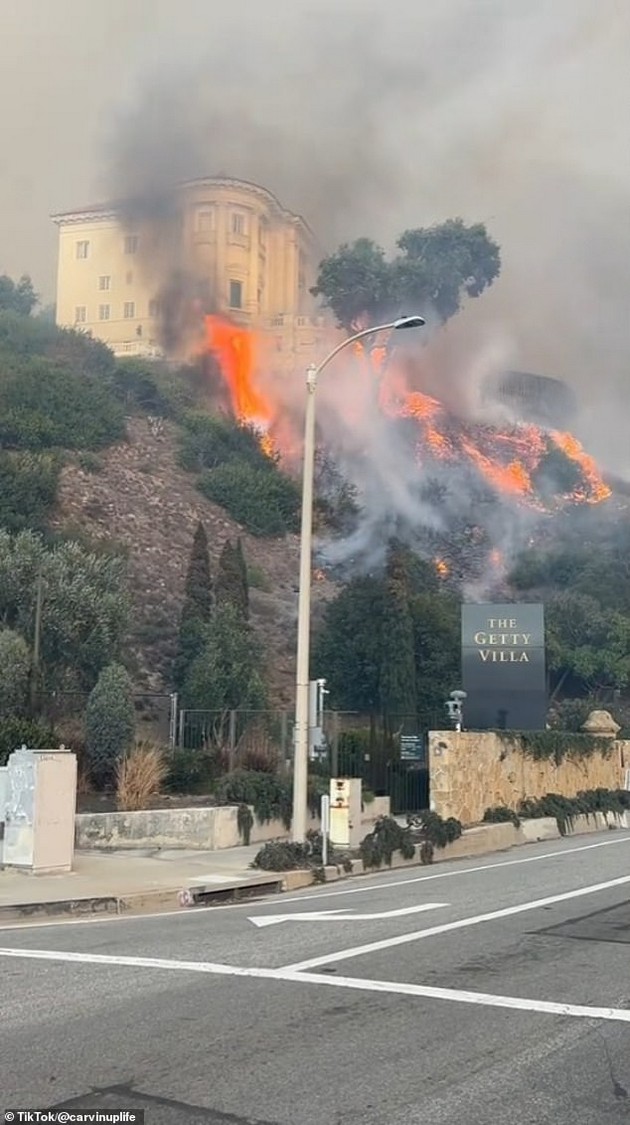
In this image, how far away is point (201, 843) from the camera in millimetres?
18344

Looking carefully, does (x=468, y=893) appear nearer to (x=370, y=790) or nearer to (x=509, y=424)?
(x=370, y=790)

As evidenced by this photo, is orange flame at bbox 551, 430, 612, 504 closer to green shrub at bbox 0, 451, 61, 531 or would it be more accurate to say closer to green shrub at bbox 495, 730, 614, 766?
green shrub at bbox 0, 451, 61, 531

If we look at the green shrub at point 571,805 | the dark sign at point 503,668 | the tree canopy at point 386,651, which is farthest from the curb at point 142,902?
the tree canopy at point 386,651

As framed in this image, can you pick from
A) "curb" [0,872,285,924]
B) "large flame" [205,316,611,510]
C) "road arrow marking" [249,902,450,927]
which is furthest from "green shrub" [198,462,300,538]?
"road arrow marking" [249,902,450,927]

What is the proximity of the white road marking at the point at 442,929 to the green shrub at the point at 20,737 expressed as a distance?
10078mm

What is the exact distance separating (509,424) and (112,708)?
405 ft

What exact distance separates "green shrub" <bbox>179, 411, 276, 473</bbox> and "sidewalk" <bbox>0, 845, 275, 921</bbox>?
5846cm

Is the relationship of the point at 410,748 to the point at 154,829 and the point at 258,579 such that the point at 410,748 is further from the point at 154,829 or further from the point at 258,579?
the point at 258,579

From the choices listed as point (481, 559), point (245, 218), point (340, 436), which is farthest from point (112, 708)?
point (245, 218)

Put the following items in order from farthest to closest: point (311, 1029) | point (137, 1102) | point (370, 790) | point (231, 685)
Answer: point (231, 685), point (370, 790), point (311, 1029), point (137, 1102)

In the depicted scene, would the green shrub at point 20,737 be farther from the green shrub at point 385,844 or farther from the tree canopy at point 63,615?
the tree canopy at point 63,615

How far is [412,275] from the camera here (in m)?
106

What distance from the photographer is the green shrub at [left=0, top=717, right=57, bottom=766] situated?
19.2 meters

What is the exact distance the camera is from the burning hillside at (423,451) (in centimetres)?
9500
